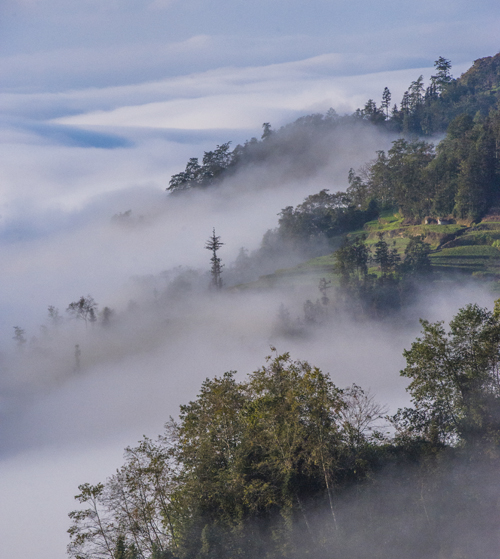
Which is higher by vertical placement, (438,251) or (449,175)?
(449,175)

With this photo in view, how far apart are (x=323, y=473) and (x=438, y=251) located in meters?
78.3

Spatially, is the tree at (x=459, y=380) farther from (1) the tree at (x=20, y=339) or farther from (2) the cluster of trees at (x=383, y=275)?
(1) the tree at (x=20, y=339)

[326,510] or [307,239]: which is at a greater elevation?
[307,239]

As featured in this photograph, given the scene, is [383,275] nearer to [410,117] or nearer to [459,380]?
[459,380]

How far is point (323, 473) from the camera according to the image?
102 feet

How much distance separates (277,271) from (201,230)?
3216 inches

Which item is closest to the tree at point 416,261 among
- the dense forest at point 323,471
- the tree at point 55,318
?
the dense forest at point 323,471

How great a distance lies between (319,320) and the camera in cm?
10219

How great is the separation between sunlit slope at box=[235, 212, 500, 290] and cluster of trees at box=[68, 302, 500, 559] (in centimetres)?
6736

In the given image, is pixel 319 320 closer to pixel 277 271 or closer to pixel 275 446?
pixel 277 271

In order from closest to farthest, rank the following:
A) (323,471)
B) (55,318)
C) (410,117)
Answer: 1. (323,471)
2. (55,318)
3. (410,117)

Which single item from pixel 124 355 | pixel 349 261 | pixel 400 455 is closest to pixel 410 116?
pixel 349 261

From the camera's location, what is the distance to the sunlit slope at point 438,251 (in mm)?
98375

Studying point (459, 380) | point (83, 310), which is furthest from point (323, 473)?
point (83, 310)
